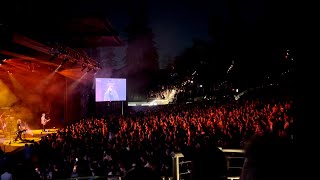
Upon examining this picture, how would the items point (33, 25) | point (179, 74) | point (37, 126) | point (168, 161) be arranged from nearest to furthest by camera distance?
point (168, 161)
point (33, 25)
point (37, 126)
point (179, 74)

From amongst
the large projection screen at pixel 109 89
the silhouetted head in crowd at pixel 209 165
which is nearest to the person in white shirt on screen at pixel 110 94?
the large projection screen at pixel 109 89

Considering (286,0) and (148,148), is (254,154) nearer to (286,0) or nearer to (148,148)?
(286,0)

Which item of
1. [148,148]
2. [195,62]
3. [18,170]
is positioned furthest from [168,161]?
[195,62]

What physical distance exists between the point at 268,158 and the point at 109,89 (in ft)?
72.6

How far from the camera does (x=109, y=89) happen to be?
79.5 ft

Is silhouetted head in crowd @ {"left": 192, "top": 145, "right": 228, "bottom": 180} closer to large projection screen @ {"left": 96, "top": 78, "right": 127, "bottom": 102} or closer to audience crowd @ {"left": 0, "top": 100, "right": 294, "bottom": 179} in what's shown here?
audience crowd @ {"left": 0, "top": 100, "right": 294, "bottom": 179}

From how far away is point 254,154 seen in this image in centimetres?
261

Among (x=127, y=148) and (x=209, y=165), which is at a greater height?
(x=209, y=165)

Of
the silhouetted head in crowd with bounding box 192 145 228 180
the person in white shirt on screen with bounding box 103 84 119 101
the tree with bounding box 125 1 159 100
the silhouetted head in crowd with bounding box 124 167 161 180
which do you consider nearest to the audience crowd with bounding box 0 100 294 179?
the silhouetted head in crowd with bounding box 192 145 228 180

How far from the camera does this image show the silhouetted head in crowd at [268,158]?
8.36 feet

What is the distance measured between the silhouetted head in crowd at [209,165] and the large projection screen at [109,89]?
2099cm

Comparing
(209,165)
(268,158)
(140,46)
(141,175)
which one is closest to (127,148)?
(209,165)

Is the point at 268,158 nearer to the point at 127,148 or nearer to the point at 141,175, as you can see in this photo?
the point at 141,175

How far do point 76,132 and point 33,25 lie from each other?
5037mm
